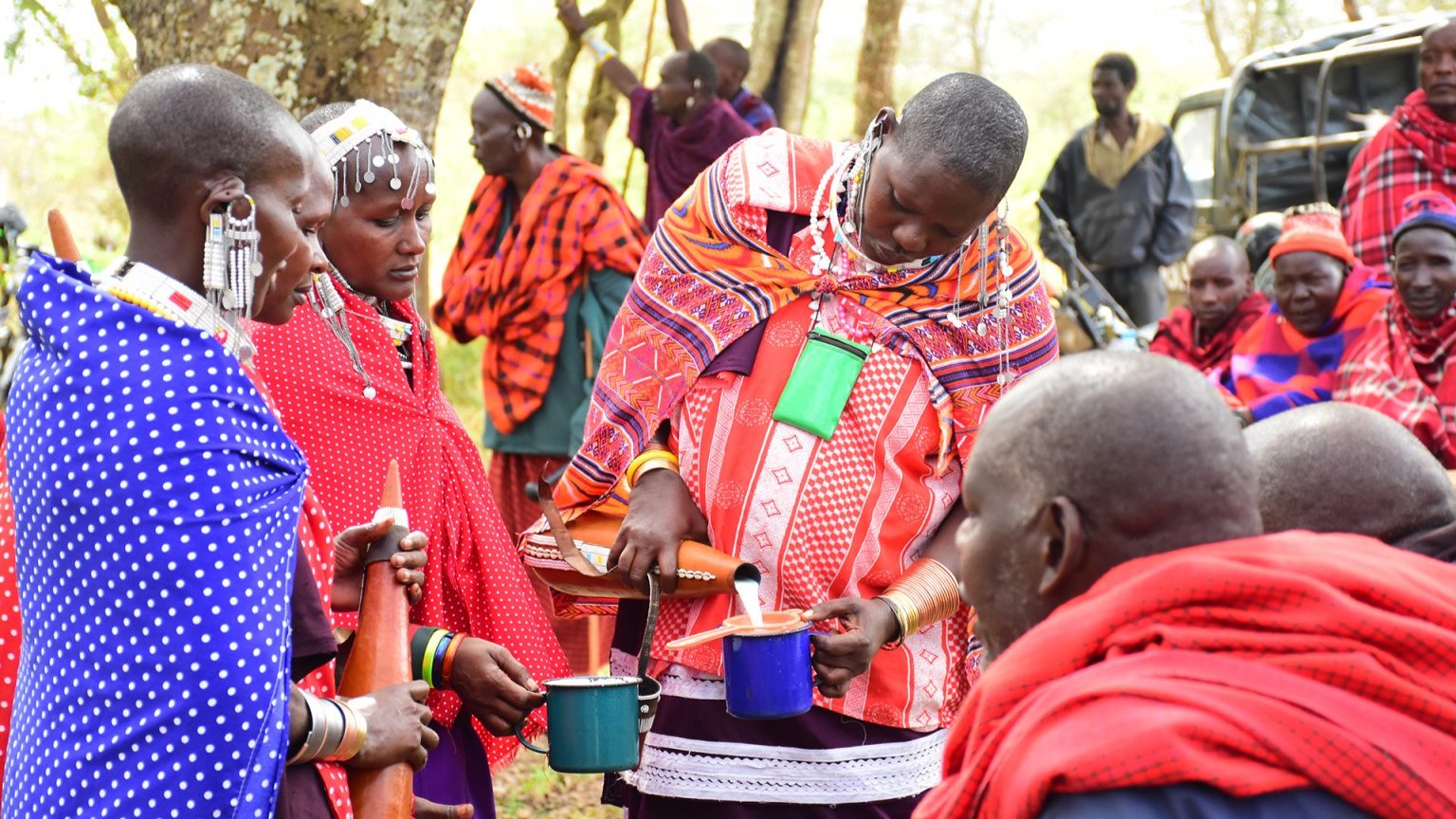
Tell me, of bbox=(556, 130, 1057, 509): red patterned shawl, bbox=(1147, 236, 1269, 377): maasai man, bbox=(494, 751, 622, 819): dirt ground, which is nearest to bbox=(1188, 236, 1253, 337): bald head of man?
bbox=(1147, 236, 1269, 377): maasai man

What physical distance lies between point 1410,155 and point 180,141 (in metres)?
6.70

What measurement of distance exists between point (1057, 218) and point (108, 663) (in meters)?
8.36

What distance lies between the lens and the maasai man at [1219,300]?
7.91m

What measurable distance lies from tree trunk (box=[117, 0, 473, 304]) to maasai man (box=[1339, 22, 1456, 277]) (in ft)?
15.2

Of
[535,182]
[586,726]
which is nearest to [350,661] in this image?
[586,726]

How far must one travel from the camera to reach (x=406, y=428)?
9.77 feet

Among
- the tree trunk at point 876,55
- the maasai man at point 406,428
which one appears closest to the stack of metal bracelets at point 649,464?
the maasai man at point 406,428

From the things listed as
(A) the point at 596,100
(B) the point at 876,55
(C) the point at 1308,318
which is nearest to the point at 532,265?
(C) the point at 1308,318

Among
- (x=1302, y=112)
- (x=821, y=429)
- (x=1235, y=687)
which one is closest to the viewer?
(x=1235, y=687)

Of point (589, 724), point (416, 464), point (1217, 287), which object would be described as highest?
point (416, 464)

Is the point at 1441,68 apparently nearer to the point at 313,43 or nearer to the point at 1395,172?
the point at 1395,172

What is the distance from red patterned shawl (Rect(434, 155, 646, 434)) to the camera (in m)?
5.90

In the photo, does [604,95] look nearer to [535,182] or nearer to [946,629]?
[535,182]

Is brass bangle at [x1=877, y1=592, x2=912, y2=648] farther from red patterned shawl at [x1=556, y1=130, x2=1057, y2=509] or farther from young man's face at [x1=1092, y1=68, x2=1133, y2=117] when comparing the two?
young man's face at [x1=1092, y1=68, x2=1133, y2=117]
